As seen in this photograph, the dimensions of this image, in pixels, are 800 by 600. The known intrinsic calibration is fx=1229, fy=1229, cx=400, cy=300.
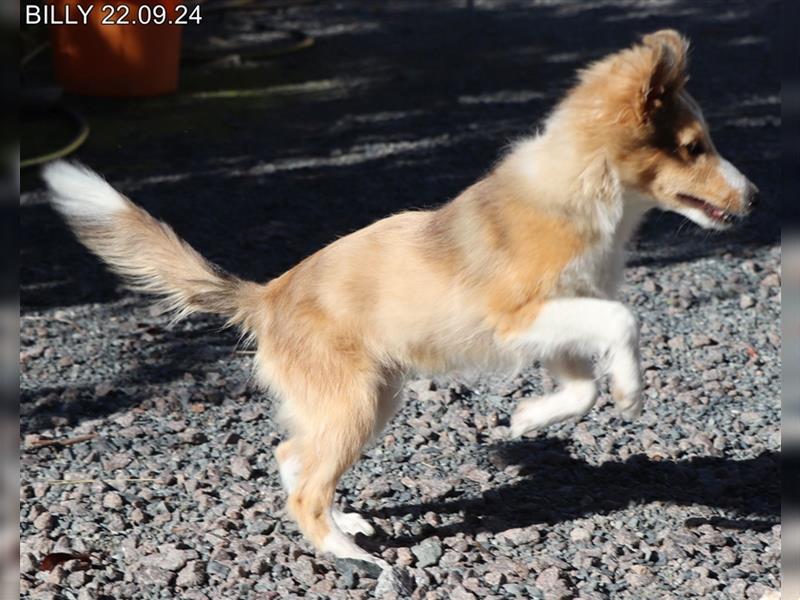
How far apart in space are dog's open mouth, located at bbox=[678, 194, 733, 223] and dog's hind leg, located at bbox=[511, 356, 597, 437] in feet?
1.91

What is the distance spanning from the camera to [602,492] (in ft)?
13.4

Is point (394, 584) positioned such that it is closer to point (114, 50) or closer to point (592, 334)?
point (592, 334)

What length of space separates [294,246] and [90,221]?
2.63 meters

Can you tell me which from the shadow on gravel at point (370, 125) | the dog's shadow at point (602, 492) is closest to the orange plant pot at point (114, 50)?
the shadow on gravel at point (370, 125)

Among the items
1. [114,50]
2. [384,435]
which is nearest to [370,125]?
[114,50]

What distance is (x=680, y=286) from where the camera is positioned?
234 inches

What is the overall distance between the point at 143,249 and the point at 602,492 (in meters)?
1.70

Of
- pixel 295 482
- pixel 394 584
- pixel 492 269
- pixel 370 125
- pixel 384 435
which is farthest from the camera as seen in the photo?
pixel 370 125

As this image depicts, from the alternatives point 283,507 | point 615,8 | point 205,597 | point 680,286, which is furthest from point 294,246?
point 615,8

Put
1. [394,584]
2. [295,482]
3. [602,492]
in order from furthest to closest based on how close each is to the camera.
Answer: [602,492] → [295,482] → [394,584]

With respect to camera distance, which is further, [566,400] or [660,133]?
[566,400]

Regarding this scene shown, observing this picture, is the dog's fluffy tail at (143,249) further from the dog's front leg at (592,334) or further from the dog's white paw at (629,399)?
the dog's white paw at (629,399)

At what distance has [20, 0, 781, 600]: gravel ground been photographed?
3631 mm

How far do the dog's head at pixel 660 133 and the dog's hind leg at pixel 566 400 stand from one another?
22.6 inches
